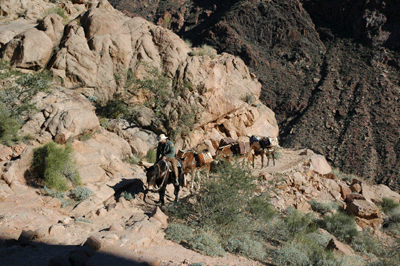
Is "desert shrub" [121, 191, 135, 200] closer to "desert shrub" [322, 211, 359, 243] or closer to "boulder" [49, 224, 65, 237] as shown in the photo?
"boulder" [49, 224, 65, 237]

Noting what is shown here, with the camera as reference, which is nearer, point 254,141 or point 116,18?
point 254,141

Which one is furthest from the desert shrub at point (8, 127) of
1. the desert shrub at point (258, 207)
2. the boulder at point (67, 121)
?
the desert shrub at point (258, 207)

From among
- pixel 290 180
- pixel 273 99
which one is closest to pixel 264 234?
pixel 290 180

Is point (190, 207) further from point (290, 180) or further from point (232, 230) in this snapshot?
point (290, 180)

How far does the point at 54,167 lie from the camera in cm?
793

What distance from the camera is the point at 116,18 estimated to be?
16766mm

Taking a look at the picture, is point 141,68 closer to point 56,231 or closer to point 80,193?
point 80,193

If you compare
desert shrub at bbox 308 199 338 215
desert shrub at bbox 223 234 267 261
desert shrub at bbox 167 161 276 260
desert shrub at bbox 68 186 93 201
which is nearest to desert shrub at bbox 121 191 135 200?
desert shrub at bbox 68 186 93 201

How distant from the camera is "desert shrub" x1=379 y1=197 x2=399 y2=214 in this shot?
1438 cm

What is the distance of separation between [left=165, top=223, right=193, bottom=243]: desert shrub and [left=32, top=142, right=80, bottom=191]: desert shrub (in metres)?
3.81

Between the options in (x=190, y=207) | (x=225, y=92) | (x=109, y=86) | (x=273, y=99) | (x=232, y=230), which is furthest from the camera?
(x=273, y=99)

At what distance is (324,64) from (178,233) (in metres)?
42.9

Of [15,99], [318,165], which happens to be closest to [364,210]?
[318,165]

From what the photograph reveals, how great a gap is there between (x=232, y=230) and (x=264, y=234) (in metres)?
1.73
